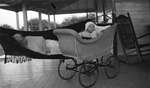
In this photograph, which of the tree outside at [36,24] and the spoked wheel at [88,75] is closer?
the spoked wheel at [88,75]

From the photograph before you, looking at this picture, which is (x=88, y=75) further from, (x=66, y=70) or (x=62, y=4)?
(x=62, y=4)

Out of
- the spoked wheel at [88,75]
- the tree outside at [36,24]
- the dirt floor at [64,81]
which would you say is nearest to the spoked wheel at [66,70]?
the dirt floor at [64,81]

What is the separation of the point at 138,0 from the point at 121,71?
89.2 inches

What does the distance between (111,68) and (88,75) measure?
52 centimetres

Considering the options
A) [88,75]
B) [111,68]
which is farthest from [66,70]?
[111,68]

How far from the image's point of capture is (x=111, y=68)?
3.77 m

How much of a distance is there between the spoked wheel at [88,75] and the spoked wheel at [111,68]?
10.7 inches

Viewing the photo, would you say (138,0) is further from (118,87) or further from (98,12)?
(98,12)

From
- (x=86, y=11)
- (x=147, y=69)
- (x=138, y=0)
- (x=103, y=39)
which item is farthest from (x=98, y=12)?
(x=103, y=39)

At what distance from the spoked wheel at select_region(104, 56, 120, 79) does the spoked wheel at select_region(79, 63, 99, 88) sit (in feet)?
0.89

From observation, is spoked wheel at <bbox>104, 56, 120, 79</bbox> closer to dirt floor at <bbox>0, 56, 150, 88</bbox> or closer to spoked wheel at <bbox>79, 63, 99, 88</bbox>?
dirt floor at <bbox>0, 56, 150, 88</bbox>

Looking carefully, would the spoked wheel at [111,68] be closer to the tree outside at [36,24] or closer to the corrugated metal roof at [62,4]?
the corrugated metal roof at [62,4]

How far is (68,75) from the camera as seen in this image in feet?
12.6

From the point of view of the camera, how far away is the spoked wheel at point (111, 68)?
3.72 m
